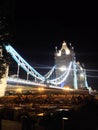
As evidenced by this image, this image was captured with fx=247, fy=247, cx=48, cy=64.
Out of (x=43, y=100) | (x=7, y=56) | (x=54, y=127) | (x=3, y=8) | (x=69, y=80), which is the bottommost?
(x=54, y=127)

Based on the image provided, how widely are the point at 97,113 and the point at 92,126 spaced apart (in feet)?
2.63

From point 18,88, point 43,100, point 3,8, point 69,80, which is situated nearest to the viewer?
point 3,8

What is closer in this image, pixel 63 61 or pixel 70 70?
pixel 70 70

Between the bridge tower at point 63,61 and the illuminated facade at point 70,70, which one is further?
the bridge tower at point 63,61

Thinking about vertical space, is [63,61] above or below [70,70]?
above

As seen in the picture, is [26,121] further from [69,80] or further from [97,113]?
[69,80]

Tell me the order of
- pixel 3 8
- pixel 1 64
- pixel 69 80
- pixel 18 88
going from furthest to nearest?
1. pixel 69 80
2. pixel 18 88
3. pixel 1 64
4. pixel 3 8

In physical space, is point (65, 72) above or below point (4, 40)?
above

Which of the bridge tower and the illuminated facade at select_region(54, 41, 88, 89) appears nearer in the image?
the illuminated facade at select_region(54, 41, 88, 89)

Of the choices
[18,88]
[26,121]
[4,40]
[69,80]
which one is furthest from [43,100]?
[69,80]

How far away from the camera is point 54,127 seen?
1416 centimetres

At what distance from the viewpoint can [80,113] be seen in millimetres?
13859

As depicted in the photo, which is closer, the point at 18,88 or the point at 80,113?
the point at 80,113

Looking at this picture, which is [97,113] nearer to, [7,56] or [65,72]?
[7,56]
